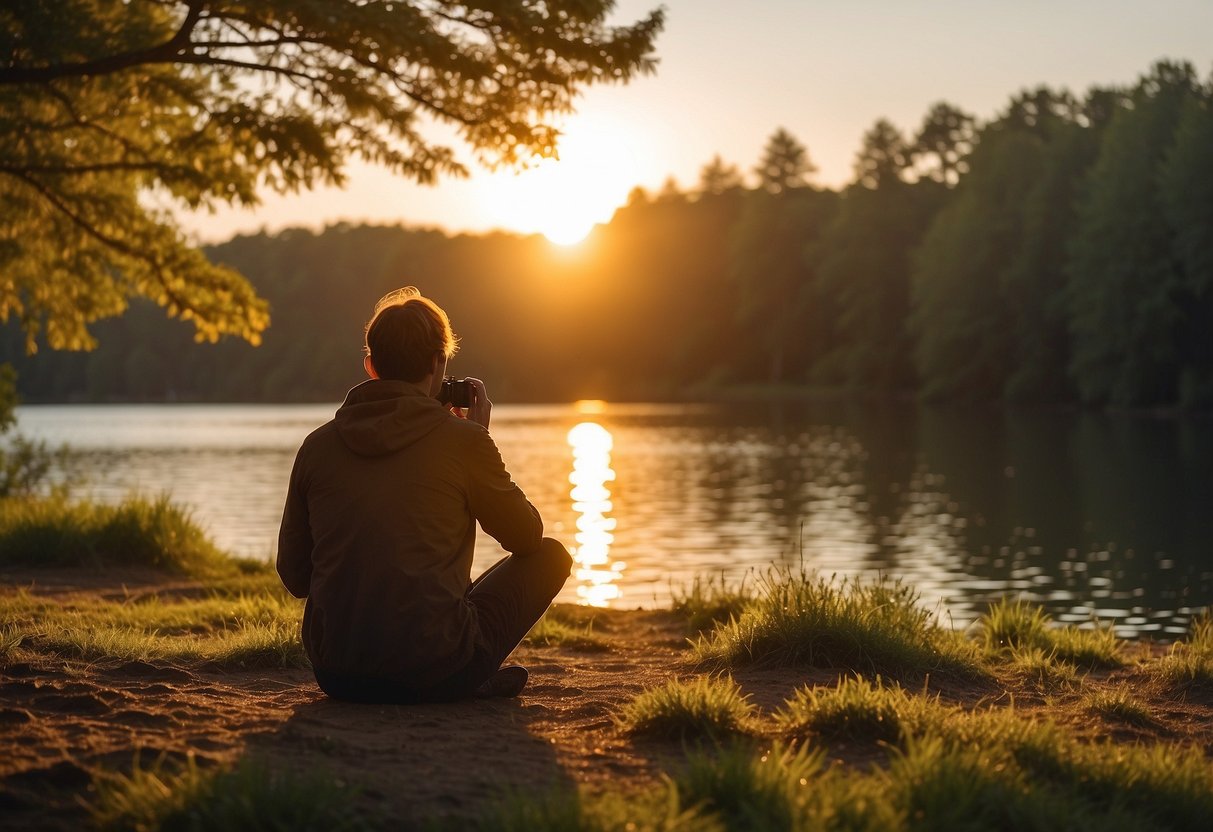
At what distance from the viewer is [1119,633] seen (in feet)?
35.4

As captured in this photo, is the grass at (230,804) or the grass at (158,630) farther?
the grass at (158,630)

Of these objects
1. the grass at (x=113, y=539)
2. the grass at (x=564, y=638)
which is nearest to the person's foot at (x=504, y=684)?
the grass at (x=564, y=638)

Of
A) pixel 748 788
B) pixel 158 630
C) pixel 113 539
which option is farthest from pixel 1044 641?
pixel 113 539

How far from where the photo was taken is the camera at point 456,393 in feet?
15.3

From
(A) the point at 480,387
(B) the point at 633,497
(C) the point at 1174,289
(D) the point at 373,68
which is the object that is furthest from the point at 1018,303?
(A) the point at 480,387

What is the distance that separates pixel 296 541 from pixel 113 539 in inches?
263

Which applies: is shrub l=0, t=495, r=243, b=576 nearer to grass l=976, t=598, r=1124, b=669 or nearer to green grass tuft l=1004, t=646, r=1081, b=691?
grass l=976, t=598, r=1124, b=669

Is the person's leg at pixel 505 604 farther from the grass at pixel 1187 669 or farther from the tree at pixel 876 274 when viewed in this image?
the tree at pixel 876 274

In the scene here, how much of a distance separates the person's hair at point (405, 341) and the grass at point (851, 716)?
1.73 metres

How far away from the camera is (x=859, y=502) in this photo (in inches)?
891

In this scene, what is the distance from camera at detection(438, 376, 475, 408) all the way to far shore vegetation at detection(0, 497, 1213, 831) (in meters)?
1.25

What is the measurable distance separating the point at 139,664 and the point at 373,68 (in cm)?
561

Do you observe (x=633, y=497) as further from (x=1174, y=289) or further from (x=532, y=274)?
(x=532, y=274)

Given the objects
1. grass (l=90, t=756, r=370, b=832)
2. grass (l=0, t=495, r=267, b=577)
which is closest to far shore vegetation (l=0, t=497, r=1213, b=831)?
grass (l=90, t=756, r=370, b=832)
